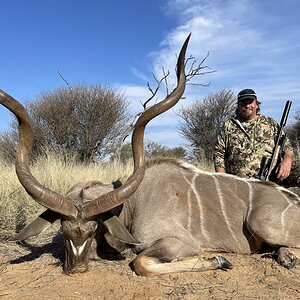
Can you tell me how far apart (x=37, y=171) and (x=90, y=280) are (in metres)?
4.74

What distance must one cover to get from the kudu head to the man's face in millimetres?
1927

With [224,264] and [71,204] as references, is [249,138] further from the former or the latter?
[71,204]

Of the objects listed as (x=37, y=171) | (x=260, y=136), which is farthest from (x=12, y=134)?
(x=260, y=136)

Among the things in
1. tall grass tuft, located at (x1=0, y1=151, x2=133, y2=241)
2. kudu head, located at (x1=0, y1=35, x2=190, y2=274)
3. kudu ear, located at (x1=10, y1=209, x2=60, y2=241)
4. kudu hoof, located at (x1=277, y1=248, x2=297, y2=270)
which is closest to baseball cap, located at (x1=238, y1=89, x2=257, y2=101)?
tall grass tuft, located at (x1=0, y1=151, x2=133, y2=241)

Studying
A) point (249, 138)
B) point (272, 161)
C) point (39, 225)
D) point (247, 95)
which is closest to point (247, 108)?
point (247, 95)

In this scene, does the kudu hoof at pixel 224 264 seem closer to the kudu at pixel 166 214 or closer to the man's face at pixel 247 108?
the kudu at pixel 166 214

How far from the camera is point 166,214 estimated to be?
150 inches

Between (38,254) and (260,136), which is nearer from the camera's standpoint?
(38,254)

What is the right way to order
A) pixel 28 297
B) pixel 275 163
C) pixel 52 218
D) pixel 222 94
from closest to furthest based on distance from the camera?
pixel 28 297
pixel 52 218
pixel 275 163
pixel 222 94

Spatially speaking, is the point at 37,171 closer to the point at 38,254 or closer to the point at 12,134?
the point at 38,254

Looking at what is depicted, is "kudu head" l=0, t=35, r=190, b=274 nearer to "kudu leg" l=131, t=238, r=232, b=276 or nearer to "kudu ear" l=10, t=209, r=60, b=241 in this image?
"kudu ear" l=10, t=209, r=60, b=241

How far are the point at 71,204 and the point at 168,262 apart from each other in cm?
95

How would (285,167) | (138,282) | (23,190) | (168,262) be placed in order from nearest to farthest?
(138,282), (168,262), (285,167), (23,190)

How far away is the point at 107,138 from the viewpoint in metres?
15.3
